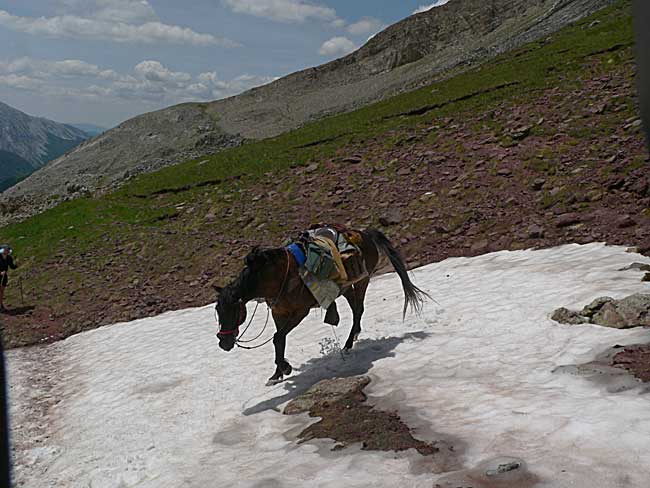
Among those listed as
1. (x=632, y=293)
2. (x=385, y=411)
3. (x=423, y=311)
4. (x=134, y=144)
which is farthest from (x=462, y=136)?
(x=134, y=144)

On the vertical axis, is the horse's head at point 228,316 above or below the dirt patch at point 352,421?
above

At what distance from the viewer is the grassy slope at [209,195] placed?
778 inches

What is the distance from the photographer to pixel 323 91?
82.2 metres

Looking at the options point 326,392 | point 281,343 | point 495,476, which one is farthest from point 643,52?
point 281,343

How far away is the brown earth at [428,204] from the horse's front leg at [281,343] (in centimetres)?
639

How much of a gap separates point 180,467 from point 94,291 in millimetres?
12988

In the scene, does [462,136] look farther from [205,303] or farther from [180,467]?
[180,467]

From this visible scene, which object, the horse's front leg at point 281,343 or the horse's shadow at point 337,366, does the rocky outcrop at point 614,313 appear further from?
the horse's front leg at point 281,343

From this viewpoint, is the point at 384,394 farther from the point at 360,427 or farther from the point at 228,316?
the point at 228,316

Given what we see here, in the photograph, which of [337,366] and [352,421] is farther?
[337,366]

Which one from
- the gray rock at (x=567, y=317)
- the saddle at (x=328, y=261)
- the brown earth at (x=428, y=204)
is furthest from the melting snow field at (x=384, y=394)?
the brown earth at (x=428, y=204)

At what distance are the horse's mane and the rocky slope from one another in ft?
145

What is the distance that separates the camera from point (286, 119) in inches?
2739

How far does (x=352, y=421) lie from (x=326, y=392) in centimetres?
122
